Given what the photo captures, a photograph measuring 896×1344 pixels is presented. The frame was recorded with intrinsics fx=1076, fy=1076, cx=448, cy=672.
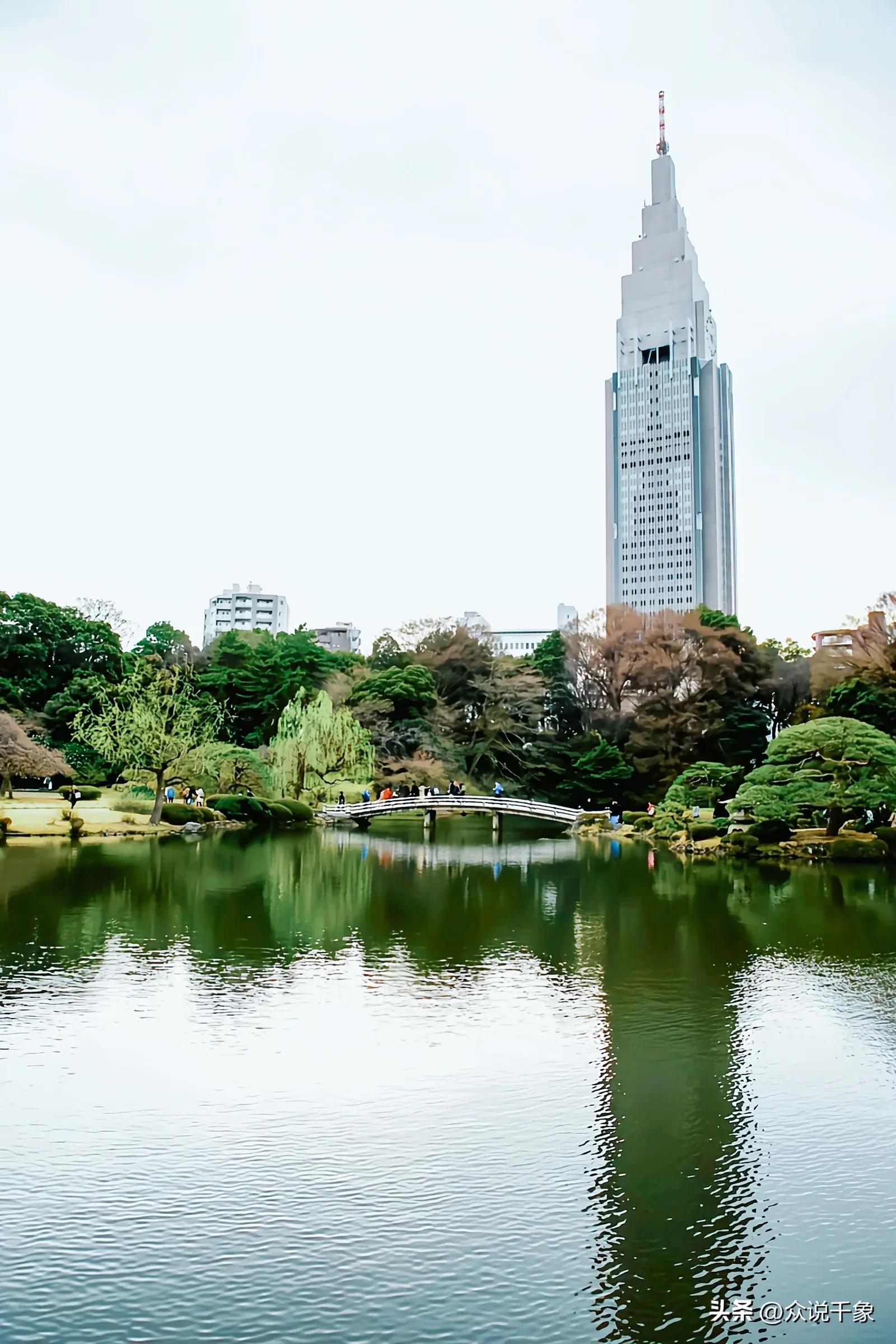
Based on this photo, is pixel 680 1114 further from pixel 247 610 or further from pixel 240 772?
pixel 247 610

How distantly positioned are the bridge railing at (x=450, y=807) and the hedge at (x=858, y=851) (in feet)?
27.7

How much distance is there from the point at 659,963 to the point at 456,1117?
5124mm

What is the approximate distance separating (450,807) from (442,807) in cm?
37

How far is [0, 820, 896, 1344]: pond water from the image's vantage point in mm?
4629

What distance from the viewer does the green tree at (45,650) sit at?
32.8 metres

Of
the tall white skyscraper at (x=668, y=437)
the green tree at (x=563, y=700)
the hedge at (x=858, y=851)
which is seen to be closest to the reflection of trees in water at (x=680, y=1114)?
the hedge at (x=858, y=851)

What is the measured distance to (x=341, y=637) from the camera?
8250cm

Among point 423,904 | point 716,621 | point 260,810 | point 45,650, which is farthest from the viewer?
point 716,621

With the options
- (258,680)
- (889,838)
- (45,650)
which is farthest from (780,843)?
(45,650)

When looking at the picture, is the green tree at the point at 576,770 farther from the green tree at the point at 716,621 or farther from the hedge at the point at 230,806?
the hedge at the point at 230,806

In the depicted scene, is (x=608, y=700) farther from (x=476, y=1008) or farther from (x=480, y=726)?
(x=476, y=1008)

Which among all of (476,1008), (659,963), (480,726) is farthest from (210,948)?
(480,726)

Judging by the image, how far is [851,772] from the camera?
2100cm

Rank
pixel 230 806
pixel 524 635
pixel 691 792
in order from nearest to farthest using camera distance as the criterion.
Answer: pixel 691 792, pixel 230 806, pixel 524 635
